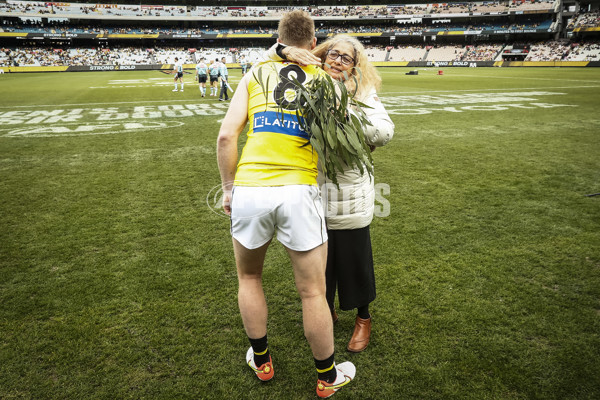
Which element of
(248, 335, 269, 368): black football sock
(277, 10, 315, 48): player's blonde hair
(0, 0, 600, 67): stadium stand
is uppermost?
(0, 0, 600, 67): stadium stand

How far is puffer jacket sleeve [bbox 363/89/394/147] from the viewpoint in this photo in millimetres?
2283

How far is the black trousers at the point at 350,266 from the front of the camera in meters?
2.56

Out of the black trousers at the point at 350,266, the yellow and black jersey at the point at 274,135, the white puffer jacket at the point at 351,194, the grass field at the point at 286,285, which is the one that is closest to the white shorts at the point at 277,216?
the yellow and black jersey at the point at 274,135

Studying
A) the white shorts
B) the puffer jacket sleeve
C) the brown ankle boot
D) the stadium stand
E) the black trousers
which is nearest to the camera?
the white shorts

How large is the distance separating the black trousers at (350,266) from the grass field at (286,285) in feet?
1.29

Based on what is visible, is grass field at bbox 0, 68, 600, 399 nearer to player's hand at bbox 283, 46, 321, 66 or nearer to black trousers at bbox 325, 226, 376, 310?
black trousers at bbox 325, 226, 376, 310

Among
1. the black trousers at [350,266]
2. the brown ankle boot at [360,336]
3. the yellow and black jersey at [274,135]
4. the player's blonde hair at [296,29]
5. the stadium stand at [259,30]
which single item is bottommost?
the brown ankle boot at [360,336]

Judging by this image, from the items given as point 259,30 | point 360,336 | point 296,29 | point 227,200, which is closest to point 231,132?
point 227,200

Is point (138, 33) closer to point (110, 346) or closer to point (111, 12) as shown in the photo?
point (111, 12)

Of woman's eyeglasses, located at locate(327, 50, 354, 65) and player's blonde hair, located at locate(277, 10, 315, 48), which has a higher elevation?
player's blonde hair, located at locate(277, 10, 315, 48)

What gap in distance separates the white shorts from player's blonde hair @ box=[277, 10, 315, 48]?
83 centimetres

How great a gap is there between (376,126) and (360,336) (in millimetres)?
1573

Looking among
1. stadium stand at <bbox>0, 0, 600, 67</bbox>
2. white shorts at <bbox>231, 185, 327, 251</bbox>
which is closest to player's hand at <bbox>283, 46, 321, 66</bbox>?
white shorts at <bbox>231, 185, 327, 251</bbox>

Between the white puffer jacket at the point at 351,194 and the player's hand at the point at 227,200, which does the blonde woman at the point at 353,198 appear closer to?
the white puffer jacket at the point at 351,194
